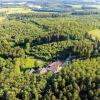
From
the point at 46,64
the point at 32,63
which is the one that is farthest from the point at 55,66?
the point at 32,63

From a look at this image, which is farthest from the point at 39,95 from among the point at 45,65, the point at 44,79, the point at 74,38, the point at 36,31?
the point at 36,31

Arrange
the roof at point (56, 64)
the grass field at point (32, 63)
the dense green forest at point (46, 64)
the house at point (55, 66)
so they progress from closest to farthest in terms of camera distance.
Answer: the dense green forest at point (46, 64)
the house at point (55, 66)
the roof at point (56, 64)
the grass field at point (32, 63)

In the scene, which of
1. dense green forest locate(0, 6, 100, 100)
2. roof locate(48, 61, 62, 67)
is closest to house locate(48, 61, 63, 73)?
roof locate(48, 61, 62, 67)

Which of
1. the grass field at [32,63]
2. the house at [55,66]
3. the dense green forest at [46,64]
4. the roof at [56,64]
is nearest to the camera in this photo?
the dense green forest at [46,64]

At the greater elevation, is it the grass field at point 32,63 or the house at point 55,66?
the house at point 55,66

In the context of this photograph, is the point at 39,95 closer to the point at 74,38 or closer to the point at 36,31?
the point at 74,38

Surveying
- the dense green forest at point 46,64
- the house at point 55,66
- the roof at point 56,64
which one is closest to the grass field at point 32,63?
the dense green forest at point 46,64

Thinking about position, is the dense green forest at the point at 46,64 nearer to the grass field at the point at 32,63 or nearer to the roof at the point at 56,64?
the grass field at the point at 32,63
